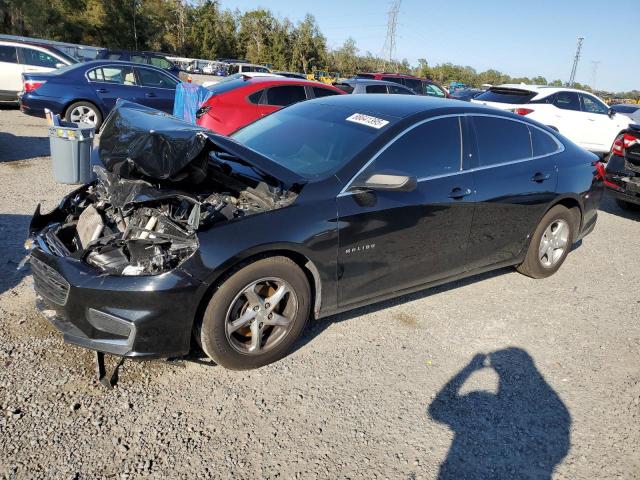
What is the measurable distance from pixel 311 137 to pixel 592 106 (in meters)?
11.1

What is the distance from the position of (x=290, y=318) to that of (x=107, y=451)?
132 cm

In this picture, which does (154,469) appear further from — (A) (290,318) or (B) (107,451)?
(A) (290,318)

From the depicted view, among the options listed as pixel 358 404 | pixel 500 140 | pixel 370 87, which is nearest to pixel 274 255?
pixel 358 404

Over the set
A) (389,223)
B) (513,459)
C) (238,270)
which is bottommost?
(513,459)

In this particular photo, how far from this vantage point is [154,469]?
8.06 ft

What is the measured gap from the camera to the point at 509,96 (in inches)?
468

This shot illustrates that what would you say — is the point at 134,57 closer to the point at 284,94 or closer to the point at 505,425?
the point at 284,94

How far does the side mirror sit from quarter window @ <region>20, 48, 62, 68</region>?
13.3m

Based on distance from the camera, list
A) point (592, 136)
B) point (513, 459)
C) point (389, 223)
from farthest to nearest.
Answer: point (592, 136)
point (389, 223)
point (513, 459)

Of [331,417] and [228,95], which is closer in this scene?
[331,417]

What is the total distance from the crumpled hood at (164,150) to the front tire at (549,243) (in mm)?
2847

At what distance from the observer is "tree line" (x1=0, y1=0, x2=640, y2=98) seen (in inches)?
1682

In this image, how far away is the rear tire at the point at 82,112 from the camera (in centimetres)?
1052

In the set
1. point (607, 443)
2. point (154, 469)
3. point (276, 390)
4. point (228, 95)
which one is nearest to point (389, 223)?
point (276, 390)
